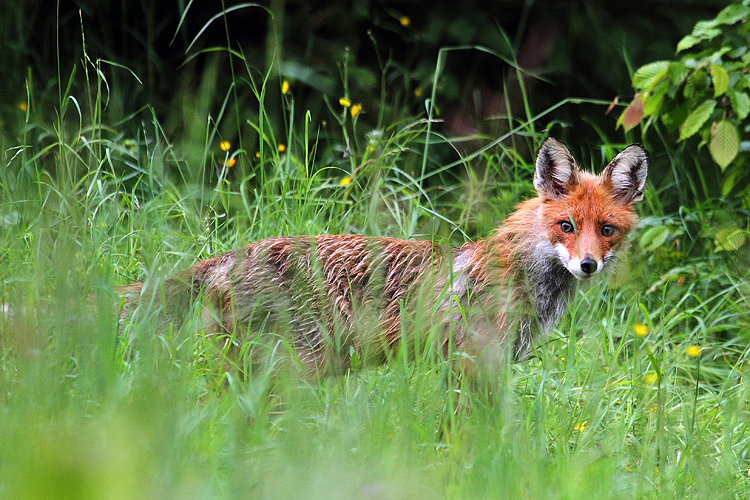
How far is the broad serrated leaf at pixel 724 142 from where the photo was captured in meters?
4.62

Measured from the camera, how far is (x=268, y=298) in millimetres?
3838

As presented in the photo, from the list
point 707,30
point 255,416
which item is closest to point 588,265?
point 255,416

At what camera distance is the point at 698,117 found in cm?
456

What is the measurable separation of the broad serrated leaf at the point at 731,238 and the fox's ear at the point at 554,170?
1425mm

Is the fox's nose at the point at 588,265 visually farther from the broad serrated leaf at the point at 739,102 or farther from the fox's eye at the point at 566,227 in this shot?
the broad serrated leaf at the point at 739,102

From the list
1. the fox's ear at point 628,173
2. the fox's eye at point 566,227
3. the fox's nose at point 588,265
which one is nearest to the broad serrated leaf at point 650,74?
the fox's ear at point 628,173

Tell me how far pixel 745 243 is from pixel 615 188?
5.40 ft

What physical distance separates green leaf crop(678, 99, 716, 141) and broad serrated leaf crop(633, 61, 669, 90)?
0.34 metres

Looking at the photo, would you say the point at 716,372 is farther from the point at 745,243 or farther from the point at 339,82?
the point at 339,82

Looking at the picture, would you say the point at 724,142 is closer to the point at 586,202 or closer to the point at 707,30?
the point at 707,30

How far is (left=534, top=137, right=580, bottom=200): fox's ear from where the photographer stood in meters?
4.04

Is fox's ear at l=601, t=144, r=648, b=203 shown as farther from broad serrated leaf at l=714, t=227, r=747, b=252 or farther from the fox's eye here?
broad serrated leaf at l=714, t=227, r=747, b=252

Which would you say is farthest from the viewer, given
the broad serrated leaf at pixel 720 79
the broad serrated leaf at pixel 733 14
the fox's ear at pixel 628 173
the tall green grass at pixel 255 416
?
the broad serrated leaf at pixel 733 14

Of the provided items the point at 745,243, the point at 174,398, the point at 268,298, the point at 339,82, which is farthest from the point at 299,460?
the point at 339,82
